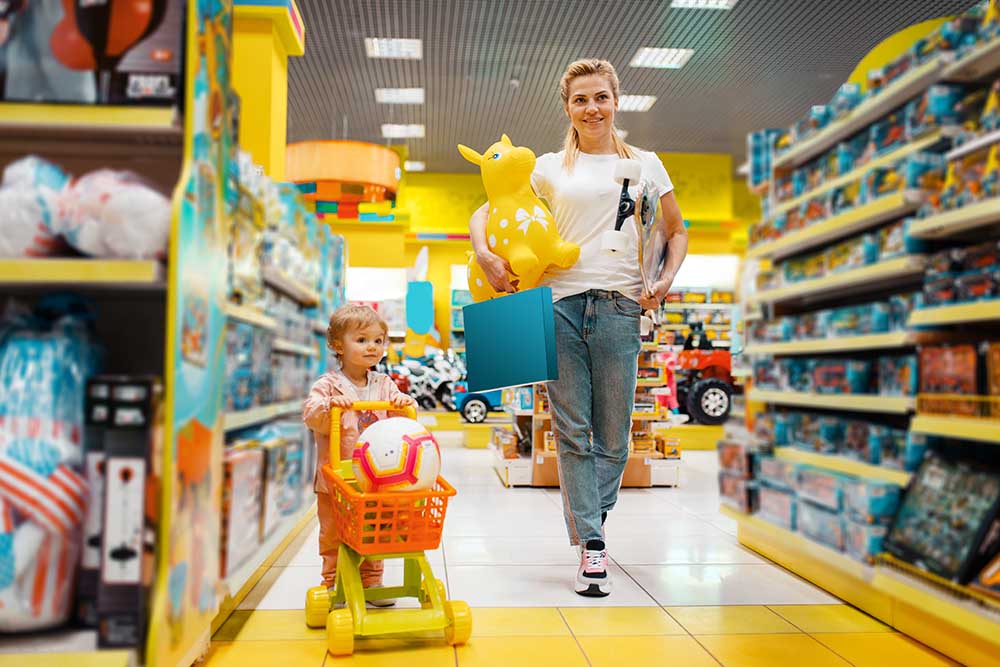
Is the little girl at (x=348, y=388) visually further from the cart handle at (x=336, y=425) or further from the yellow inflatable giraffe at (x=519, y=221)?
the yellow inflatable giraffe at (x=519, y=221)

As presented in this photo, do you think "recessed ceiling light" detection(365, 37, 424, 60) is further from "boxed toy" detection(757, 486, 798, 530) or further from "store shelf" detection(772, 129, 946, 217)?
"boxed toy" detection(757, 486, 798, 530)

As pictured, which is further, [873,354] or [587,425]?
[587,425]

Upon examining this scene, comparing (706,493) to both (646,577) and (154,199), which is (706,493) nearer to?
(646,577)

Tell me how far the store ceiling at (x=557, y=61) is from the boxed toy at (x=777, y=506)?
578cm

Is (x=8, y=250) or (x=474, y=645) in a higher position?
(x=8, y=250)

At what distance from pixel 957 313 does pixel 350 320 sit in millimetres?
1526

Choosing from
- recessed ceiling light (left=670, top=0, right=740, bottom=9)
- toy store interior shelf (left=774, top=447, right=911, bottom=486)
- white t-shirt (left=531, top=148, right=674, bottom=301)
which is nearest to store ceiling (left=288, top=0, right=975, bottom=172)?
recessed ceiling light (left=670, top=0, right=740, bottom=9)

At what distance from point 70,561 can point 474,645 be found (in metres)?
1.00

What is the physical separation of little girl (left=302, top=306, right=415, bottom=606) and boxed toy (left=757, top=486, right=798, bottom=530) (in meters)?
1.08

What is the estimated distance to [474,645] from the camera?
1885 mm

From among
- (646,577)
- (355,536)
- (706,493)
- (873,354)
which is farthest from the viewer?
(706,493)

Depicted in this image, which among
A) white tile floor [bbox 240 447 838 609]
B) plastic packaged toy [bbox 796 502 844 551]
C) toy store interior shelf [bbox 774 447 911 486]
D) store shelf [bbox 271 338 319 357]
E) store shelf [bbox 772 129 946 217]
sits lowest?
white tile floor [bbox 240 447 838 609]

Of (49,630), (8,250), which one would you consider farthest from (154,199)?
(49,630)

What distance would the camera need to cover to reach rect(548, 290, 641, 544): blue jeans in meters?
2.31
